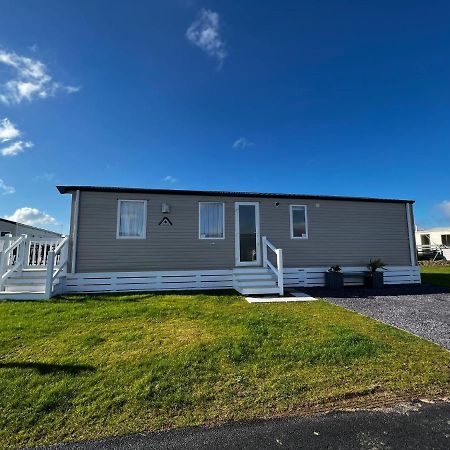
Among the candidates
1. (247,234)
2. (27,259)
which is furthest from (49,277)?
(247,234)

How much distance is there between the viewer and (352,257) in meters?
10.5

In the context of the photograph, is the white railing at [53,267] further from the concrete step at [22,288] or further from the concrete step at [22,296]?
the concrete step at [22,288]

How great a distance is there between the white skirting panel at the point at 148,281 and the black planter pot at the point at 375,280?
513 cm

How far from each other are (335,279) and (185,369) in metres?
7.71

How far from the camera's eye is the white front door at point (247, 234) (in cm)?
981

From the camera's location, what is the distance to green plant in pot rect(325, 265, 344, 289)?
9.69 m

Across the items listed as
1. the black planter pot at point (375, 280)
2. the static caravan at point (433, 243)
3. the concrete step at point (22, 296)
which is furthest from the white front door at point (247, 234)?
the static caravan at point (433, 243)

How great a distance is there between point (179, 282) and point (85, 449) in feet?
23.0

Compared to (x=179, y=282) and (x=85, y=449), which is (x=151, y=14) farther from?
(x=85, y=449)

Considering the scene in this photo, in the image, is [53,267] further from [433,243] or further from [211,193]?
[433,243]

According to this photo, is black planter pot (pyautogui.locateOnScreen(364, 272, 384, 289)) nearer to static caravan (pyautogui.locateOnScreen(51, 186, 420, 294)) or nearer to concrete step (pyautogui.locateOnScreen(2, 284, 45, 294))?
static caravan (pyautogui.locateOnScreen(51, 186, 420, 294))

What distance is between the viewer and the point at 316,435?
2258 mm

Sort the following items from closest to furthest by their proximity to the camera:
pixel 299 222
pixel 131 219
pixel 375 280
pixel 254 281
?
pixel 254 281
pixel 131 219
pixel 375 280
pixel 299 222

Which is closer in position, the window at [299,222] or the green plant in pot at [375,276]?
the green plant in pot at [375,276]
